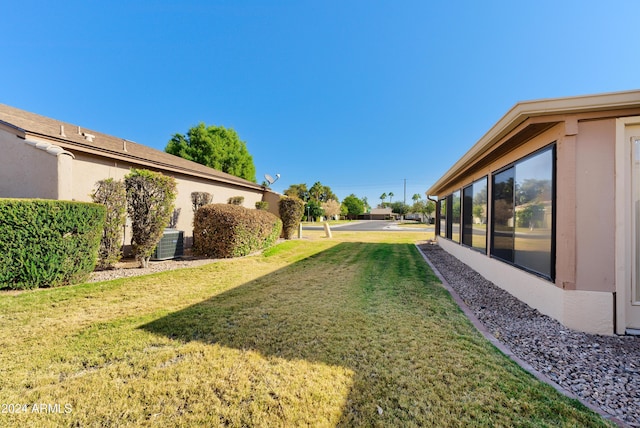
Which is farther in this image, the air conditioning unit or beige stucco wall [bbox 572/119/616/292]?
the air conditioning unit

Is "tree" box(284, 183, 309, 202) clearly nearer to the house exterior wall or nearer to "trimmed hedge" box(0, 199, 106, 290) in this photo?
"trimmed hedge" box(0, 199, 106, 290)

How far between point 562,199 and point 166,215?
8550 mm

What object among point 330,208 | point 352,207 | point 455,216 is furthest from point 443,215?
point 352,207

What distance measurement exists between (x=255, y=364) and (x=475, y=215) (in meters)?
7.57

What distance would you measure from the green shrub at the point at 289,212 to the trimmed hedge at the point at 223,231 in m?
5.11

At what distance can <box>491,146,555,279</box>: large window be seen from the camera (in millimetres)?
3883

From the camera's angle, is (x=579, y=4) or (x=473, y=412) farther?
(x=579, y=4)

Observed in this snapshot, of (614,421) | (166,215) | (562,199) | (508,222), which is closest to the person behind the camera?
(614,421)

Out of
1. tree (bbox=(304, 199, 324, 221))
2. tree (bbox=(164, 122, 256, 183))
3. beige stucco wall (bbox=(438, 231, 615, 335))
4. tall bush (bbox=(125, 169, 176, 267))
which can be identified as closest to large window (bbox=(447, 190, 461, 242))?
beige stucco wall (bbox=(438, 231, 615, 335))

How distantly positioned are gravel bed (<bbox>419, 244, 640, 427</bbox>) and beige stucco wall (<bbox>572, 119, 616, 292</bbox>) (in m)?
0.72

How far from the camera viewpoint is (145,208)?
6371 millimetres

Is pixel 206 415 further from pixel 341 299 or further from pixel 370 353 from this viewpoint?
pixel 341 299

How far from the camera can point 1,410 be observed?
190 cm

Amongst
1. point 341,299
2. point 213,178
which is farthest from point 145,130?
point 341,299
